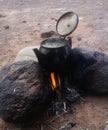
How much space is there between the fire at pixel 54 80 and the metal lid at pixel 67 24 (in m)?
0.68

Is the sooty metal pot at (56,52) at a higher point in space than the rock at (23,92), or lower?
higher

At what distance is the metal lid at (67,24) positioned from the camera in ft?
12.5

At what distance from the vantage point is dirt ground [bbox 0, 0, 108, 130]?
3.56 metres

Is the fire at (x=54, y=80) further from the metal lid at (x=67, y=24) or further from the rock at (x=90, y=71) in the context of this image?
the metal lid at (x=67, y=24)

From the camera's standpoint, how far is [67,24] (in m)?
3.89

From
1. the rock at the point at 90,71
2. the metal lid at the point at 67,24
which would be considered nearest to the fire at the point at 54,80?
the rock at the point at 90,71

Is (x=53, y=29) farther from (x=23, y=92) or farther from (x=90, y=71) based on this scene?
(x=23, y=92)

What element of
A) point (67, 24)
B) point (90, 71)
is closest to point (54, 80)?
point (90, 71)

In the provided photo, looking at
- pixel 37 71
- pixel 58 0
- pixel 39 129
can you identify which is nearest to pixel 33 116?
pixel 39 129

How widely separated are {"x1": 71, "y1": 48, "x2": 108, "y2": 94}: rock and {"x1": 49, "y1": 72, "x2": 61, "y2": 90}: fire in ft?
1.08

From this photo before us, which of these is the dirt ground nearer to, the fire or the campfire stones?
the campfire stones

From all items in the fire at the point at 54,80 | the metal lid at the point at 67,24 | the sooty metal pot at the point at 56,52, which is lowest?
the fire at the point at 54,80

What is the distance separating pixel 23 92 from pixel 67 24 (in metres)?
1.42

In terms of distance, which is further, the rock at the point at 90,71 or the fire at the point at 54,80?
the rock at the point at 90,71
